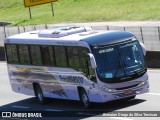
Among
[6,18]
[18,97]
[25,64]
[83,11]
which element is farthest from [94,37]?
[6,18]

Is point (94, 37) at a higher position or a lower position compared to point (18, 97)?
higher

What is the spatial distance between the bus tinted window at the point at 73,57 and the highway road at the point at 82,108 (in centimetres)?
151

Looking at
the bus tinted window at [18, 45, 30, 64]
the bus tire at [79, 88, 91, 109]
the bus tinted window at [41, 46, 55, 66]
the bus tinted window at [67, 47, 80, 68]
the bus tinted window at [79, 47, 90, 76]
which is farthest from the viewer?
the bus tinted window at [18, 45, 30, 64]

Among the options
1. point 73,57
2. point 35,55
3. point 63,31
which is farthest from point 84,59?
point 35,55

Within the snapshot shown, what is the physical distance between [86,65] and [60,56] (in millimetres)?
1865

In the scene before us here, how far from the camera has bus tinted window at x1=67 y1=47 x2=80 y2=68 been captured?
2247 centimetres

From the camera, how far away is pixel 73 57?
22.7m

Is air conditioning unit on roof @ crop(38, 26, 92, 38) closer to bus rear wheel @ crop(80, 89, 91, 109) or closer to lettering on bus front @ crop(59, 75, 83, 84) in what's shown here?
lettering on bus front @ crop(59, 75, 83, 84)

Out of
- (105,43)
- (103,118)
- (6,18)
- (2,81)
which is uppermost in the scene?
A: (105,43)

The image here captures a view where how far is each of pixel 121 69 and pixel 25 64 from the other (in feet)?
18.4

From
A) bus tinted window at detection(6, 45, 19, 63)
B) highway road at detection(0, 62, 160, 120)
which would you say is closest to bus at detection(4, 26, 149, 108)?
highway road at detection(0, 62, 160, 120)

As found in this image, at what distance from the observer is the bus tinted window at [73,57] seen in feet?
73.7

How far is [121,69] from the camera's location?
847 inches

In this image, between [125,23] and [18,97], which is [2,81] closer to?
[18,97]
